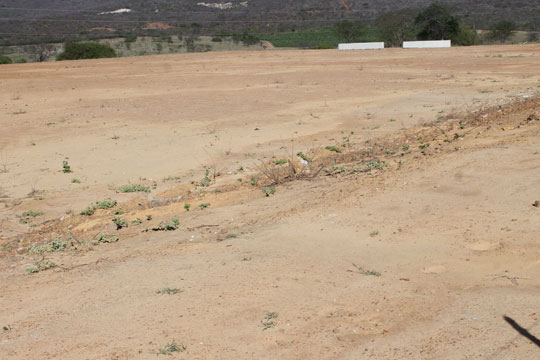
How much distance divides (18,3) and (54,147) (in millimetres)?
118431

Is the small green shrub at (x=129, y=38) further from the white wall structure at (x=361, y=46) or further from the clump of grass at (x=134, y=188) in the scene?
the clump of grass at (x=134, y=188)

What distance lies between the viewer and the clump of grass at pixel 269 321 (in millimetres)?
6437

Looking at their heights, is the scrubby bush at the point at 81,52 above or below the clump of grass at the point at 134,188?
above

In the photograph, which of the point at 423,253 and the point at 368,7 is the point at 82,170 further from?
the point at 368,7

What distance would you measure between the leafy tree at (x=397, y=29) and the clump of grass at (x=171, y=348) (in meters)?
62.2

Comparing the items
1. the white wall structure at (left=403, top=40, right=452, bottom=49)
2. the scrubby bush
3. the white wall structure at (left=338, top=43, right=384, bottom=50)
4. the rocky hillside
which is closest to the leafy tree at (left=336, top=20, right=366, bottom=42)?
the rocky hillside

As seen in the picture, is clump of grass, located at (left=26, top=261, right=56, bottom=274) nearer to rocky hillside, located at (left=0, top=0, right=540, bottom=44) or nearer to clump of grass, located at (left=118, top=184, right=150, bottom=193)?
clump of grass, located at (left=118, top=184, right=150, bottom=193)

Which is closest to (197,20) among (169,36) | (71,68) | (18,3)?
(169,36)

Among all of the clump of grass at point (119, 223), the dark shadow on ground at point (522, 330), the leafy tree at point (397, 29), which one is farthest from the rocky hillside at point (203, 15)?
the dark shadow on ground at point (522, 330)

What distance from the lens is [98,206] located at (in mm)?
12328

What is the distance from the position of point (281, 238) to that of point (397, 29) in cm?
6216

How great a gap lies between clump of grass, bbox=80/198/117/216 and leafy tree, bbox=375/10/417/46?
56.6 m

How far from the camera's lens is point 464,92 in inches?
955

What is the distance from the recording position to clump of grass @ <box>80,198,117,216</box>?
39.4ft
